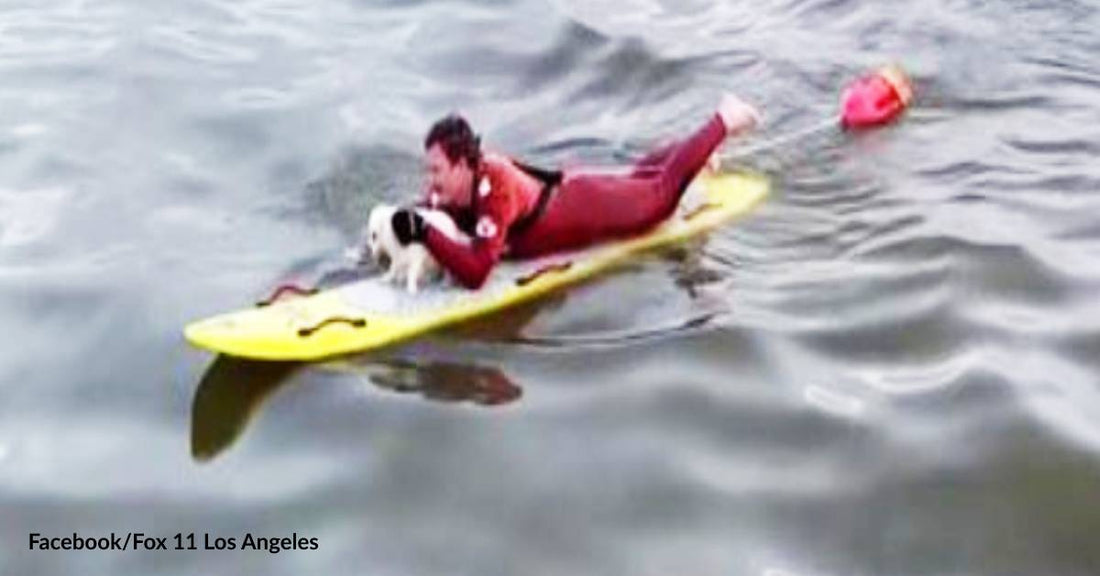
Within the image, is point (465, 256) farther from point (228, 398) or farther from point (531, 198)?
point (228, 398)

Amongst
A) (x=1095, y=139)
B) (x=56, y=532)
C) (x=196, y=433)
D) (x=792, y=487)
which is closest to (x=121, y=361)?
(x=196, y=433)

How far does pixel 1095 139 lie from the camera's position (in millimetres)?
8891

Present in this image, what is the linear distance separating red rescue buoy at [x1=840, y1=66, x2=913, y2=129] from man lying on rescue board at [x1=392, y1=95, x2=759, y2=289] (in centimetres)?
94

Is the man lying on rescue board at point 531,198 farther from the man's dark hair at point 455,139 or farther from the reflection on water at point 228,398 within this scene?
the reflection on water at point 228,398

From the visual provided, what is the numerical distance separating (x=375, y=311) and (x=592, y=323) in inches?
33.4

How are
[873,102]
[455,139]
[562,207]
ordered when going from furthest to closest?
[873,102], [562,207], [455,139]

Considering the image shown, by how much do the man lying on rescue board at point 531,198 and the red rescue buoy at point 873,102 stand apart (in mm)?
936

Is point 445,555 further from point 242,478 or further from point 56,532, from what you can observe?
point 56,532

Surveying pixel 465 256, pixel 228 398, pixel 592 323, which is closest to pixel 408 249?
pixel 465 256

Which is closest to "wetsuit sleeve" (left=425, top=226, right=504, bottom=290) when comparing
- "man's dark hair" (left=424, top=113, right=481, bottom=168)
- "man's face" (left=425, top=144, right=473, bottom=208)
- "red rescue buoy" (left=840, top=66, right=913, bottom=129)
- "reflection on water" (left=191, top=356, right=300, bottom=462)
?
"man's face" (left=425, top=144, right=473, bottom=208)

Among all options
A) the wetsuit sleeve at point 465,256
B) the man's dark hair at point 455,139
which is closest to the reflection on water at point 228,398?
the wetsuit sleeve at point 465,256

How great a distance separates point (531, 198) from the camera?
25.0 ft

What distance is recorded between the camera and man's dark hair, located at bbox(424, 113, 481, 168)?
6984 mm

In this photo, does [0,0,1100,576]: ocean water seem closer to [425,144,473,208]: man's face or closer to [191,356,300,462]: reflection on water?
[191,356,300,462]: reflection on water
